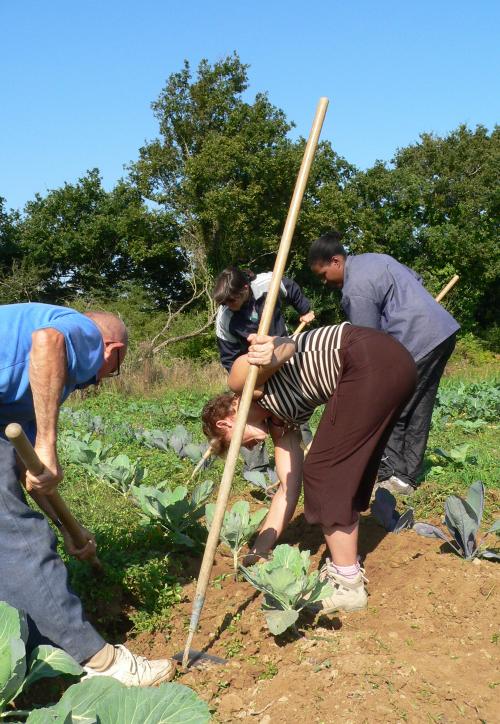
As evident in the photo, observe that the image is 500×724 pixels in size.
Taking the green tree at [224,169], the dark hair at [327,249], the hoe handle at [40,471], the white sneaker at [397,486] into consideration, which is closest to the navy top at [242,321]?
the dark hair at [327,249]

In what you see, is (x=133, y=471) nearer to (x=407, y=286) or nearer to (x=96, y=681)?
(x=407, y=286)

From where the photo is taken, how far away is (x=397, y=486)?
4.68 m

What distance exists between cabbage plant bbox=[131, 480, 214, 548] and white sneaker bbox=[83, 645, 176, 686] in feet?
3.15

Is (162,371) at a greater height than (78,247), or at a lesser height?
lesser

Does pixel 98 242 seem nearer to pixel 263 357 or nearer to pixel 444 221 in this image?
pixel 444 221

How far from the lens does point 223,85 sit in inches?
966

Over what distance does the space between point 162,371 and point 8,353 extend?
1029cm

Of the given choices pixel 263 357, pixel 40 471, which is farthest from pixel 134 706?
pixel 263 357

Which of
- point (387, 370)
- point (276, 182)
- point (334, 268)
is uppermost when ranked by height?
point (276, 182)

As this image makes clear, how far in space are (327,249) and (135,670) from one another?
2763 mm

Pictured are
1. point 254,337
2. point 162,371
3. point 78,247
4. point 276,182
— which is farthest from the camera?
point 78,247

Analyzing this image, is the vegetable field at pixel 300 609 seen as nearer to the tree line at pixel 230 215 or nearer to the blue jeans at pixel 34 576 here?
the blue jeans at pixel 34 576

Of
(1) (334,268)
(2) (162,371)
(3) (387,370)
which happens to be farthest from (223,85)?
(3) (387,370)

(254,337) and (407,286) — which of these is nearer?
(254,337)
